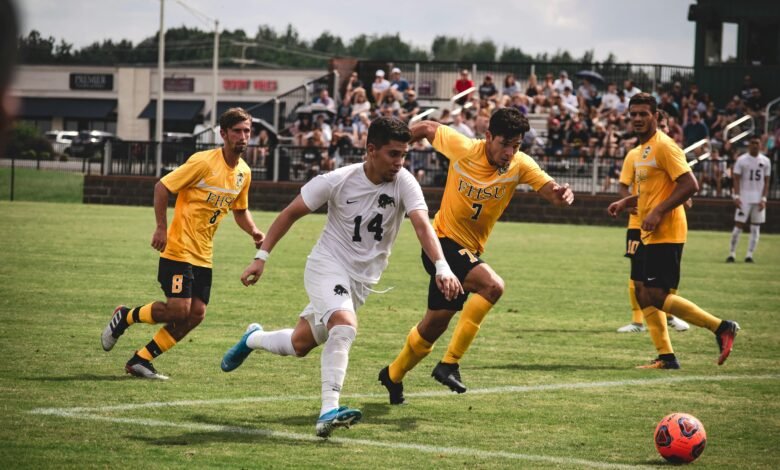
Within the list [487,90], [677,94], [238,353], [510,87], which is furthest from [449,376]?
[510,87]

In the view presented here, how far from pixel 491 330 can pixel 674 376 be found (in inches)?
120

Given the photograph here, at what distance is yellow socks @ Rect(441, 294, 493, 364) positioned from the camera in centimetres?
800

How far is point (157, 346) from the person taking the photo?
333 inches

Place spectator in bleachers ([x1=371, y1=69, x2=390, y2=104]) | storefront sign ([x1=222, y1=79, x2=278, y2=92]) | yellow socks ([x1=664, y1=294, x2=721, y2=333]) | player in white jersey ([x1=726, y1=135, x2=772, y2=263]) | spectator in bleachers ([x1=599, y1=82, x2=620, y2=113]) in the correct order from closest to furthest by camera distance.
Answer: yellow socks ([x1=664, y1=294, x2=721, y2=333]) → player in white jersey ([x1=726, y1=135, x2=772, y2=263]) → spectator in bleachers ([x1=599, y1=82, x2=620, y2=113]) → spectator in bleachers ([x1=371, y1=69, x2=390, y2=104]) → storefront sign ([x1=222, y1=79, x2=278, y2=92])

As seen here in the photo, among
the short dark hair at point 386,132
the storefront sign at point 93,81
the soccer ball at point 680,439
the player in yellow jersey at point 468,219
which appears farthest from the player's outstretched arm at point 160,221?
the storefront sign at point 93,81

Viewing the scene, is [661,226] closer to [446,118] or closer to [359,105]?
[446,118]

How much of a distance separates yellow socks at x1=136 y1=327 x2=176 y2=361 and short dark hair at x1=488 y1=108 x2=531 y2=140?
119 inches

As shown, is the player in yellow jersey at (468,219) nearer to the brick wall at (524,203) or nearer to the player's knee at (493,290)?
the player's knee at (493,290)

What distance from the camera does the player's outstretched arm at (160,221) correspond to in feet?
26.9

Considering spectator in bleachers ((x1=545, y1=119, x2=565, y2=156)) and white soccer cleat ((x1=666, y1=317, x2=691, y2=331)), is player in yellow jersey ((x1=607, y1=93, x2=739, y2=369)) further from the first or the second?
spectator in bleachers ((x1=545, y1=119, x2=565, y2=156))

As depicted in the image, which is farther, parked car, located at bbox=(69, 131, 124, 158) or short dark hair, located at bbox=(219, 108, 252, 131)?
parked car, located at bbox=(69, 131, 124, 158)

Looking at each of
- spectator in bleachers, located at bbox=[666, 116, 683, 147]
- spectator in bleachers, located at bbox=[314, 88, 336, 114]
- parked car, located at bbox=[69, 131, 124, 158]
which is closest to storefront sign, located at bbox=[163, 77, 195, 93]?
parked car, located at bbox=[69, 131, 124, 158]

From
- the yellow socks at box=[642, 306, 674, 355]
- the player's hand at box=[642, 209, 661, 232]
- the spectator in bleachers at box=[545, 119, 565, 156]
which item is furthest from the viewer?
the spectator in bleachers at box=[545, 119, 565, 156]

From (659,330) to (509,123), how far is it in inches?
114
